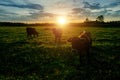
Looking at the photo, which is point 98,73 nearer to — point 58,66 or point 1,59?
point 58,66

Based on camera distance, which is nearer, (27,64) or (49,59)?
(27,64)

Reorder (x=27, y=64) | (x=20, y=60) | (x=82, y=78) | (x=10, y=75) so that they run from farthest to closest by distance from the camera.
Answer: (x=20, y=60), (x=27, y=64), (x=10, y=75), (x=82, y=78)

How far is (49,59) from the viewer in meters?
13.5

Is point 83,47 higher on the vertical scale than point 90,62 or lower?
higher

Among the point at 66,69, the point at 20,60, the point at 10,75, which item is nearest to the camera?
the point at 10,75

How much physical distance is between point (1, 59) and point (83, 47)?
19.6 ft

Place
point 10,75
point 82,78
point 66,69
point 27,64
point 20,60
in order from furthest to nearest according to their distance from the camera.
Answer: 1. point 20,60
2. point 27,64
3. point 66,69
4. point 10,75
5. point 82,78

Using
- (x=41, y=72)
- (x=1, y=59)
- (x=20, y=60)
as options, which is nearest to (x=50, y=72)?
(x=41, y=72)

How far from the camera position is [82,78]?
31.1 feet

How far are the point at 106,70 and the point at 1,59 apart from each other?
24.6 ft

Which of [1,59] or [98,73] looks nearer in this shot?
[98,73]

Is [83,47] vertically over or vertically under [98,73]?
over

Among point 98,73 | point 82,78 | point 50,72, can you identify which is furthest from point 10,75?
point 98,73

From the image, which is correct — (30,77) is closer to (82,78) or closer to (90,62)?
(82,78)
